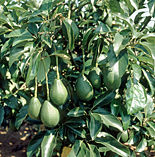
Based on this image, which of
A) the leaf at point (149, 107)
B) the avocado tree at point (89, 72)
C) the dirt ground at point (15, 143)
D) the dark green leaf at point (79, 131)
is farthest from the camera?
the dirt ground at point (15, 143)

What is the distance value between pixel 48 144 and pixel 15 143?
194 cm

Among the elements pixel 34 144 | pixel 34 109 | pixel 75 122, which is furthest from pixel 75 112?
pixel 34 144

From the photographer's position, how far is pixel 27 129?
10.0 feet

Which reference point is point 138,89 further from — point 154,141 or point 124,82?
point 154,141

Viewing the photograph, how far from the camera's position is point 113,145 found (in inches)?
35.1

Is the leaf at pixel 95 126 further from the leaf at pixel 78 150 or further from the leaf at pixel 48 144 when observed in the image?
the leaf at pixel 48 144

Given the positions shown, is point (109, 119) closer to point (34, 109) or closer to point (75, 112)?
point (75, 112)

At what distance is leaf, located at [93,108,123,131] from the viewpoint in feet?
2.83

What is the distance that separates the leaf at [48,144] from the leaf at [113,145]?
0.25 meters

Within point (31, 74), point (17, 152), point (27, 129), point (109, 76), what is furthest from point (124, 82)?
point (27, 129)

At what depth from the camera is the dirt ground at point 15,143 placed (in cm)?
227

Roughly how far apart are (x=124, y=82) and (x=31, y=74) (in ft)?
1.88

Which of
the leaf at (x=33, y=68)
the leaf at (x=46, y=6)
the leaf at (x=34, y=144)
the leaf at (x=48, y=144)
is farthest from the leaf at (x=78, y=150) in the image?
the leaf at (x=46, y=6)

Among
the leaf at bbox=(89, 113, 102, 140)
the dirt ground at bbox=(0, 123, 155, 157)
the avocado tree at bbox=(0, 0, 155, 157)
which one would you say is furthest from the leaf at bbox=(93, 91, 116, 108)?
the dirt ground at bbox=(0, 123, 155, 157)
